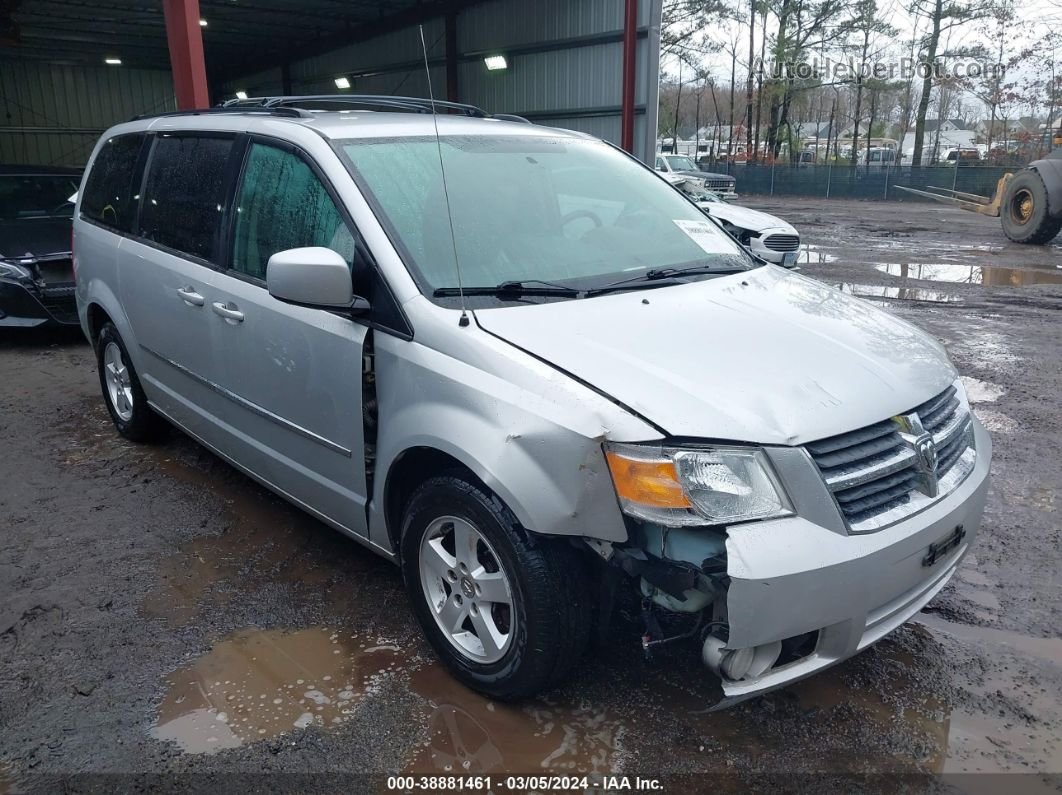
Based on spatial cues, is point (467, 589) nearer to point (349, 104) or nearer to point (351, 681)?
point (351, 681)

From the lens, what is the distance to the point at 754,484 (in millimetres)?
2139

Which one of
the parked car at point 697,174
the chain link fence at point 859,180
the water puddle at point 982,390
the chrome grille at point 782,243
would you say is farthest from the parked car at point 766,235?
the chain link fence at point 859,180

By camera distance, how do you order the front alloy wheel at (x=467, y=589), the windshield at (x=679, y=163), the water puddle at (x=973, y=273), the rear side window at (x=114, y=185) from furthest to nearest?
the windshield at (x=679, y=163)
the water puddle at (x=973, y=273)
the rear side window at (x=114, y=185)
the front alloy wheel at (x=467, y=589)

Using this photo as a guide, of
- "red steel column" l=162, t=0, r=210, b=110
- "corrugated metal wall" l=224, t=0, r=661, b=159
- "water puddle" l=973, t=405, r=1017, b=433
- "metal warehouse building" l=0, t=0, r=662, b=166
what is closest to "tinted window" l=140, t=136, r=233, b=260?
"water puddle" l=973, t=405, r=1017, b=433

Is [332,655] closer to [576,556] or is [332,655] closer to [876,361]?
[576,556]

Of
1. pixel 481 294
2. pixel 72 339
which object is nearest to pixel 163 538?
pixel 481 294

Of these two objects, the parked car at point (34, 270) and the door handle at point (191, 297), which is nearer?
the door handle at point (191, 297)

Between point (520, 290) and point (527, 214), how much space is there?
517 millimetres

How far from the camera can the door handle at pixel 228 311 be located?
10.9 feet

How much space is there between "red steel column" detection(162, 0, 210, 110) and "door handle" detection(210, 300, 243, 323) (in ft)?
21.1

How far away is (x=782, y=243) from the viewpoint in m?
10.6

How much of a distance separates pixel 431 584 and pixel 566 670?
554 millimetres

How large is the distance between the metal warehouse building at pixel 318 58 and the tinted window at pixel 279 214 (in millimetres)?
6490

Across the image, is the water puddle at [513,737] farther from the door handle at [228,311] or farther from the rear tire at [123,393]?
the rear tire at [123,393]
